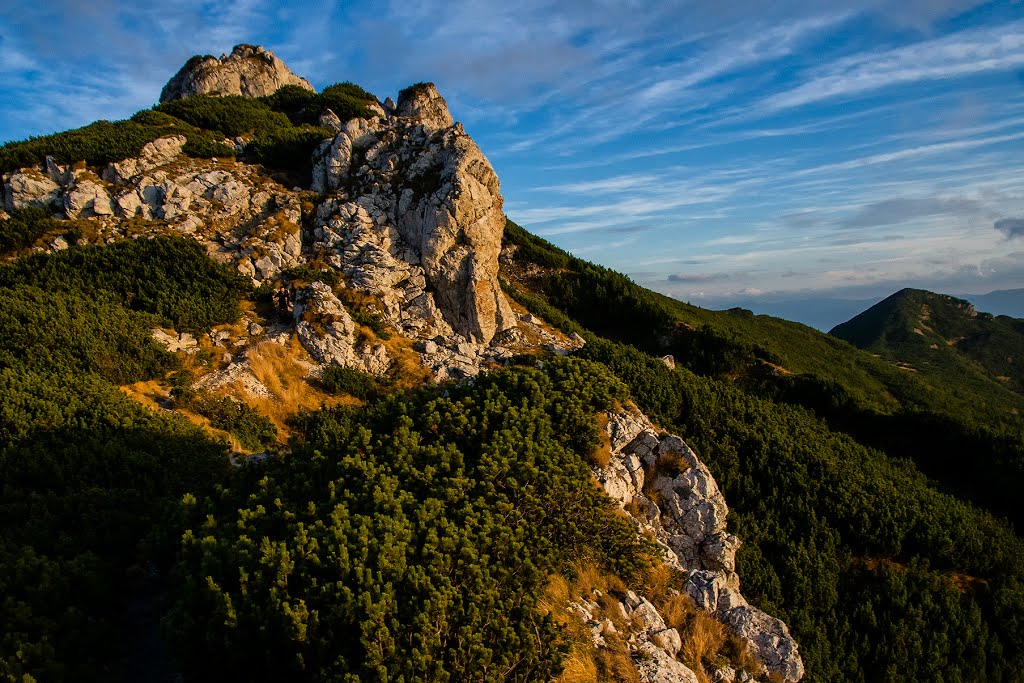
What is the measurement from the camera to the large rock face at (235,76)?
157ft

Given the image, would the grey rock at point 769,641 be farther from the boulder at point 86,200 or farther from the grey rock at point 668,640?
the boulder at point 86,200

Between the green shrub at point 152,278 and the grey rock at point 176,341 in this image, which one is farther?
the green shrub at point 152,278

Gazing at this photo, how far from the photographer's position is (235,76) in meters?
49.2

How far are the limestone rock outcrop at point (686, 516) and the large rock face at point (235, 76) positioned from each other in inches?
2022

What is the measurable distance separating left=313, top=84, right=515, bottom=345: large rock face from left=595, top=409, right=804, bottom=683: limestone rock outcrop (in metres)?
13.1

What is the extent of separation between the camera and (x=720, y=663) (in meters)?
10.6

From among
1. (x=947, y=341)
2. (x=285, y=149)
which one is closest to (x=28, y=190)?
(x=285, y=149)

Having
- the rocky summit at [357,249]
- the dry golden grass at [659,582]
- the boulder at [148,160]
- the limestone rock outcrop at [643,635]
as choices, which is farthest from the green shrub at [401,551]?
the boulder at [148,160]

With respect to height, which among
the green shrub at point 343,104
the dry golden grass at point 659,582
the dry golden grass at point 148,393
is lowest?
the dry golden grass at point 659,582

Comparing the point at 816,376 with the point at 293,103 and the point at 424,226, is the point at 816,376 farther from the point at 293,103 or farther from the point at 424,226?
the point at 293,103

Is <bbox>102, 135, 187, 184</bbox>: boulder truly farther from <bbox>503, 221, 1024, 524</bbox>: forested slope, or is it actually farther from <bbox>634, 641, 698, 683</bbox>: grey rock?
<bbox>634, 641, 698, 683</bbox>: grey rock

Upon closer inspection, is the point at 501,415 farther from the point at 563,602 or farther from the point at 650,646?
the point at 650,646

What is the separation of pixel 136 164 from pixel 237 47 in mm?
34615

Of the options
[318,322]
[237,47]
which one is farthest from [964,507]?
[237,47]
